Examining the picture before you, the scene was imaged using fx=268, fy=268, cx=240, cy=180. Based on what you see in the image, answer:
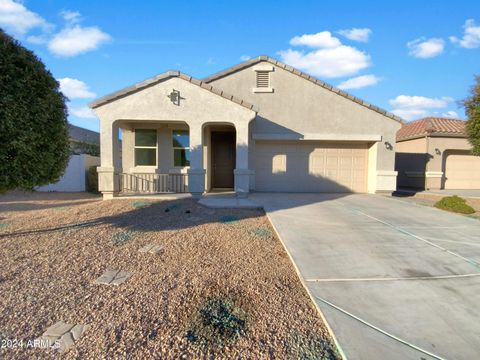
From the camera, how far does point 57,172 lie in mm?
5543

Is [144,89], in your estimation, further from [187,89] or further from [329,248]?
[329,248]

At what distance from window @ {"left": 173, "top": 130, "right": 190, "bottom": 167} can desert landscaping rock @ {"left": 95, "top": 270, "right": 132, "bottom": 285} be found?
8.55m

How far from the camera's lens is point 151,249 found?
15.9ft

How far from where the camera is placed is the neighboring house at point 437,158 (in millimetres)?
15453

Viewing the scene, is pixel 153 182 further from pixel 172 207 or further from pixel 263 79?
pixel 263 79

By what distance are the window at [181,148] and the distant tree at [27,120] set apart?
6.70 meters

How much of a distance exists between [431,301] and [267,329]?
2.11 m

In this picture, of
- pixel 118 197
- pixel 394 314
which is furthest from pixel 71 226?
pixel 394 314

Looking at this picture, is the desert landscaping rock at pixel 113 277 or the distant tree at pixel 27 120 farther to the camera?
the distant tree at pixel 27 120

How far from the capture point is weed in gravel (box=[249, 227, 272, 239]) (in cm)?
574

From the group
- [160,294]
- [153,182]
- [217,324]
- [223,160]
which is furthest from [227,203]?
[217,324]

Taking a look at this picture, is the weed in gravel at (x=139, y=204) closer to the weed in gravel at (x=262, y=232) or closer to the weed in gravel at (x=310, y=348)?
the weed in gravel at (x=262, y=232)

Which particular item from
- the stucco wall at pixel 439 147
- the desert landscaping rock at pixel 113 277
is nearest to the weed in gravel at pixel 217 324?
the desert landscaping rock at pixel 113 277

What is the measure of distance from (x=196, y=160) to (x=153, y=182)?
137 inches
